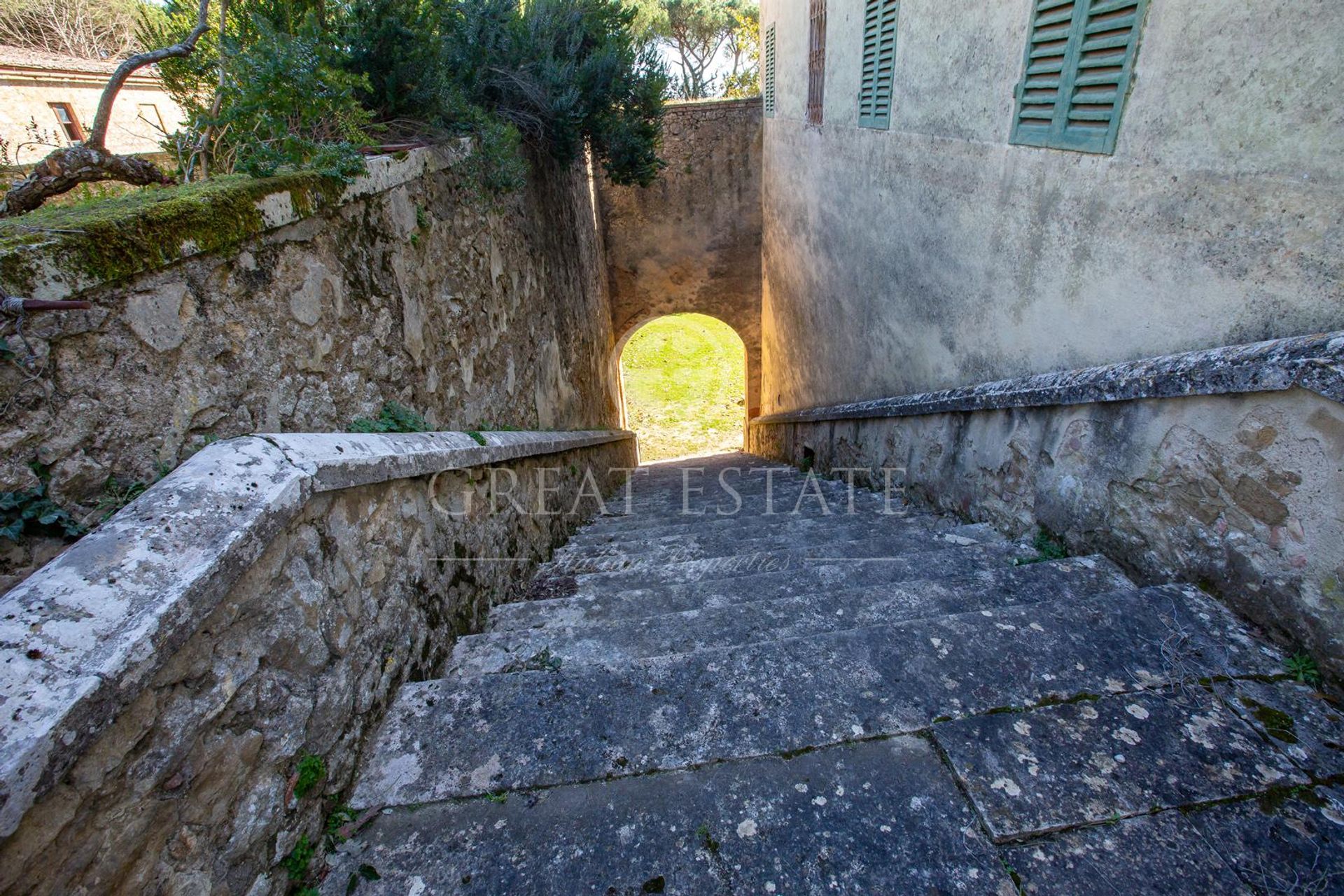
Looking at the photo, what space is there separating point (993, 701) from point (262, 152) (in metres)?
2.50

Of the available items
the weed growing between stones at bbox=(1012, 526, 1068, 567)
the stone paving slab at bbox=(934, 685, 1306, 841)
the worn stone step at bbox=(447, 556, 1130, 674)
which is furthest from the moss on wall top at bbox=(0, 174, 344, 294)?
the weed growing between stones at bbox=(1012, 526, 1068, 567)

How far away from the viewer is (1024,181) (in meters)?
2.59

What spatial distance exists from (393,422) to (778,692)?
5.12 feet

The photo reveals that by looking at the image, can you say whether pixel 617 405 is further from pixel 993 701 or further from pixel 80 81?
pixel 80 81

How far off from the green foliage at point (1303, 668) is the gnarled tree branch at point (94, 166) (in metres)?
3.51

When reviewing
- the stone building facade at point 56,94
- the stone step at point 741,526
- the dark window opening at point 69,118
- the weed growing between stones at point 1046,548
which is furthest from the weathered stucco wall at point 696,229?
the dark window opening at point 69,118

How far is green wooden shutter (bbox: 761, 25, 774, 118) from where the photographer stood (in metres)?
8.07

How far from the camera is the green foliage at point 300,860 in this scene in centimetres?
121

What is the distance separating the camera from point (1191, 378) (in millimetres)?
1783

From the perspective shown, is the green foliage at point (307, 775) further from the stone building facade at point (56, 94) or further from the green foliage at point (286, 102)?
the stone building facade at point (56, 94)

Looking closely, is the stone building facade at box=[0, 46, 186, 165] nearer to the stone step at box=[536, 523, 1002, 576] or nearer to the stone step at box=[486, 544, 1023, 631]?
the stone step at box=[536, 523, 1002, 576]

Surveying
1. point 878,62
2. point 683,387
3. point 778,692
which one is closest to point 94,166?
point 778,692

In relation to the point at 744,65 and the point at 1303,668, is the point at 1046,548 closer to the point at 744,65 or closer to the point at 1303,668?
the point at 1303,668

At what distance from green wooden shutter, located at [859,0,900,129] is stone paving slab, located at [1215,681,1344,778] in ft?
11.8
